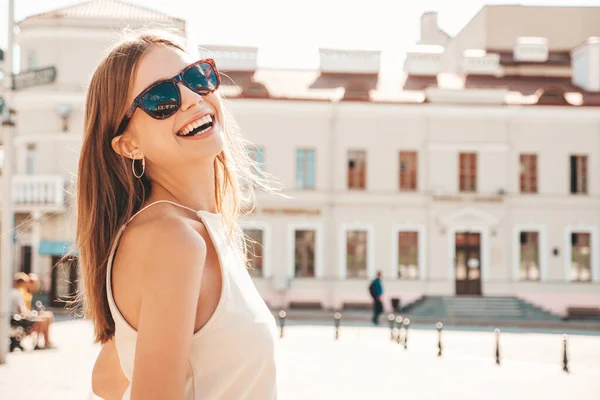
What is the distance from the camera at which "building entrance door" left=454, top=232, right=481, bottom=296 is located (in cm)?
3472

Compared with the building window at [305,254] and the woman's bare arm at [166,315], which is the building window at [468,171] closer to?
the building window at [305,254]

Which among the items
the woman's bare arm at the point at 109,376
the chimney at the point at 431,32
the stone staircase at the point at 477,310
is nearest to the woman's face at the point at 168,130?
the woman's bare arm at the point at 109,376

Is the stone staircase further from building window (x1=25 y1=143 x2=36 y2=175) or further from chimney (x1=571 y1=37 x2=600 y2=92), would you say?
building window (x1=25 y1=143 x2=36 y2=175)

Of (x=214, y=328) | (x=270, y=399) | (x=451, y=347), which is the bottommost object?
(x=451, y=347)

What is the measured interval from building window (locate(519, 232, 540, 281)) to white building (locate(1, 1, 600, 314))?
0.05 m

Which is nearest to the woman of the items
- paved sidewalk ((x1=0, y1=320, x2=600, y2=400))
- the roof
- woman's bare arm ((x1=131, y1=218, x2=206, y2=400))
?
woman's bare arm ((x1=131, y1=218, x2=206, y2=400))

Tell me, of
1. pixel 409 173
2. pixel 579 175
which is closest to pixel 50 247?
pixel 409 173

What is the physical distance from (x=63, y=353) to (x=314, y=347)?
542cm

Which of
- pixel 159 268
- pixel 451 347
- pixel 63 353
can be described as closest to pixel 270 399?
pixel 159 268

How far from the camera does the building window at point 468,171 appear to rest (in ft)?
115

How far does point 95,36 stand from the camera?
34.2 meters

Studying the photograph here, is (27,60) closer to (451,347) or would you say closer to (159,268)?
(451,347)

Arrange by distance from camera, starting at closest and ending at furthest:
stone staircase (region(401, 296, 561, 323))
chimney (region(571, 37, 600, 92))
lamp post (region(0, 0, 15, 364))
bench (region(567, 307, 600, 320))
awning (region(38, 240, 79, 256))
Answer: lamp post (region(0, 0, 15, 364)) → stone staircase (region(401, 296, 561, 323)) → awning (region(38, 240, 79, 256)) → bench (region(567, 307, 600, 320)) → chimney (region(571, 37, 600, 92))

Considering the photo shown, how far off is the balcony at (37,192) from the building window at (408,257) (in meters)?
14.5
